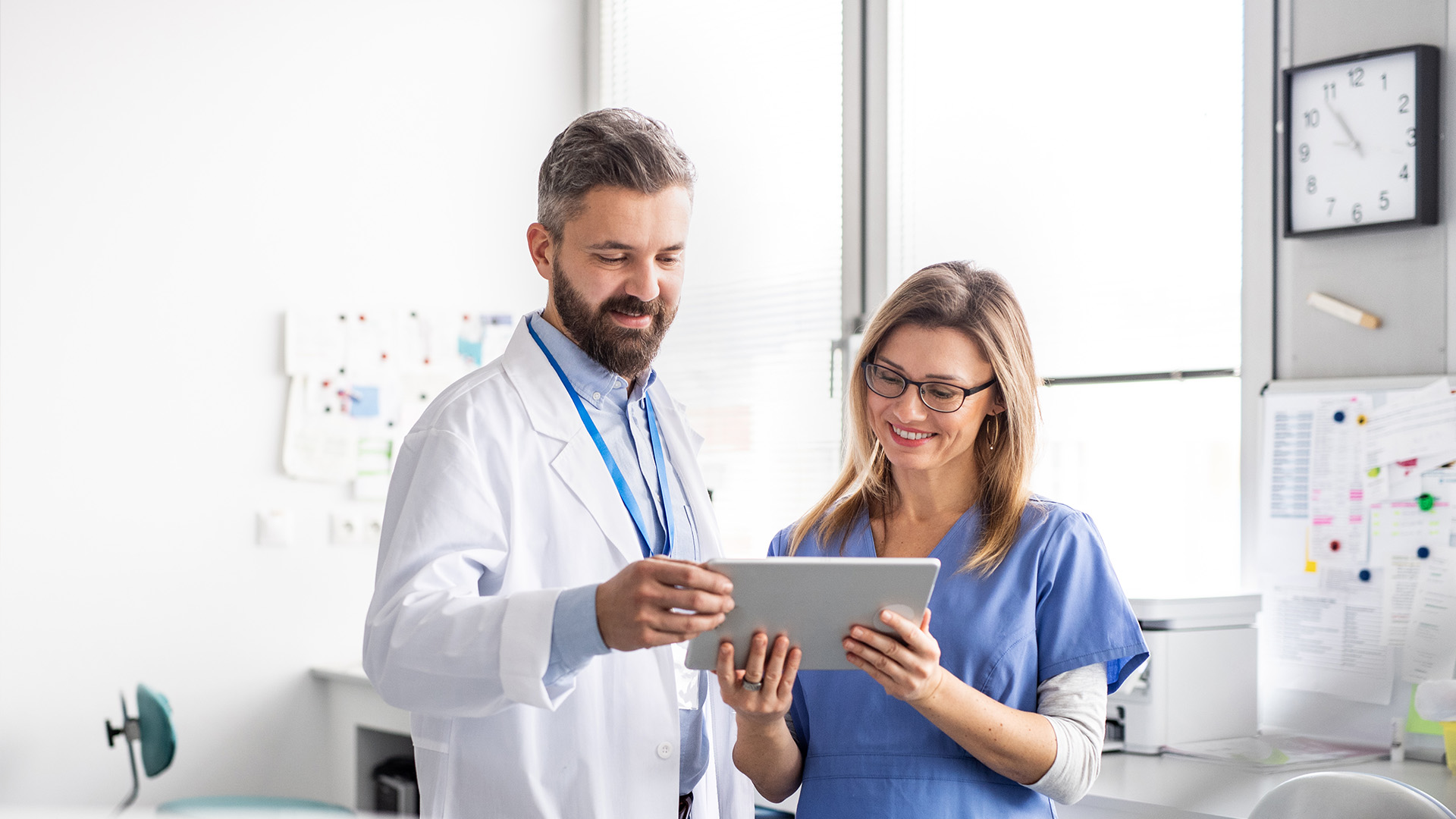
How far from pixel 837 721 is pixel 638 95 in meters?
2.97

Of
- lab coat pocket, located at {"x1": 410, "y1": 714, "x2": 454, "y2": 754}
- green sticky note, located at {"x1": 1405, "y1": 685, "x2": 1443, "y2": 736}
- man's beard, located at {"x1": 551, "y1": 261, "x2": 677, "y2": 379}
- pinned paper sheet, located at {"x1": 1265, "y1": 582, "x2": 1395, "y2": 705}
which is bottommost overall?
green sticky note, located at {"x1": 1405, "y1": 685, "x2": 1443, "y2": 736}

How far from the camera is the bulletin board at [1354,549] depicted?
213cm

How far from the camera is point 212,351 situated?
3221mm

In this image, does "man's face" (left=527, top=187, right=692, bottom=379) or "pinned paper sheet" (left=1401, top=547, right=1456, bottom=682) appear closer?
"man's face" (left=527, top=187, right=692, bottom=379)

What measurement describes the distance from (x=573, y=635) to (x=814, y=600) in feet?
0.74

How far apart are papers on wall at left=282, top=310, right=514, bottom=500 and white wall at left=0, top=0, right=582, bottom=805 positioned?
5cm

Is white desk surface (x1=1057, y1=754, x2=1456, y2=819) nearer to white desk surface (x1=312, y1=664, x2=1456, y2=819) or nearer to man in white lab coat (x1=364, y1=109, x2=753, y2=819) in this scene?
white desk surface (x1=312, y1=664, x2=1456, y2=819)

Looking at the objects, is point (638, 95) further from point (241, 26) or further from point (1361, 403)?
point (1361, 403)

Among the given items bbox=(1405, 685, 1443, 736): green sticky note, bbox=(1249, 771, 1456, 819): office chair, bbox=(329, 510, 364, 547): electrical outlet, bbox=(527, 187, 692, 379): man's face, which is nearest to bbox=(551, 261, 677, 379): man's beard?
bbox=(527, 187, 692, 379): man's face

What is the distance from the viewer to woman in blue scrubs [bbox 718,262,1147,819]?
1255 millimetres

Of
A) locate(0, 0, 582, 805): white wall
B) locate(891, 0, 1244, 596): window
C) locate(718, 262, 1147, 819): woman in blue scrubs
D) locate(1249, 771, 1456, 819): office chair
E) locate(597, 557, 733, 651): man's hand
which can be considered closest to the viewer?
locate(597, 557, 733, 651): man's hand

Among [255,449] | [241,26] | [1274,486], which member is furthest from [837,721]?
[241,26]

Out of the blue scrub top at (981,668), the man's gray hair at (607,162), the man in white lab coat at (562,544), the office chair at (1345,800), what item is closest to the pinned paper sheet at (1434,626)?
the office chair at (1345,800)

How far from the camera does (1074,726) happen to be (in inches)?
50.8
